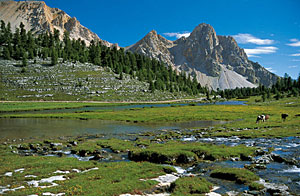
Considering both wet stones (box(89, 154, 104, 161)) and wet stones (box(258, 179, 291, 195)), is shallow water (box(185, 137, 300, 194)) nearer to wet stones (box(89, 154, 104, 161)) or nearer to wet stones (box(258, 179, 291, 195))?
wet stones (box(258, 179, 291, 195))

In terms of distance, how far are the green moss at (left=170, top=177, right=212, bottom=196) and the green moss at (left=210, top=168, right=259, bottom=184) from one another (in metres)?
2.32

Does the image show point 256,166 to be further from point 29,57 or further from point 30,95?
point 29,57

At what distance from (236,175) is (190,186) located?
4.99 metres

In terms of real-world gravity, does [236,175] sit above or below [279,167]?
above

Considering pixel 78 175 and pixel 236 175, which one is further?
pixel 78 175

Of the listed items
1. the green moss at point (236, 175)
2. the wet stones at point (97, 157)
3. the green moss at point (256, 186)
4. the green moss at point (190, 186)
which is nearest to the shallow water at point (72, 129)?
the wet stones at point (97, 157)

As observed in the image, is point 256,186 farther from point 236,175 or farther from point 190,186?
point 190,186

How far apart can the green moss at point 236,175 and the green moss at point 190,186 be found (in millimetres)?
2325

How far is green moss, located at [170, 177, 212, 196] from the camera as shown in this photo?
1550cm

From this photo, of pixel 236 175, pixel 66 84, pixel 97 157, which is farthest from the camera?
pixel 66 84

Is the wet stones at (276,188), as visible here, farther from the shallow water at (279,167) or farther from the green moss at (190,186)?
the green moss at (190,186)

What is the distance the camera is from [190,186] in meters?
16.2

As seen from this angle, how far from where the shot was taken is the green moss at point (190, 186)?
15.5m

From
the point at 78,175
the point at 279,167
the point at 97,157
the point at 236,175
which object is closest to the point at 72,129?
the point at 97,157
